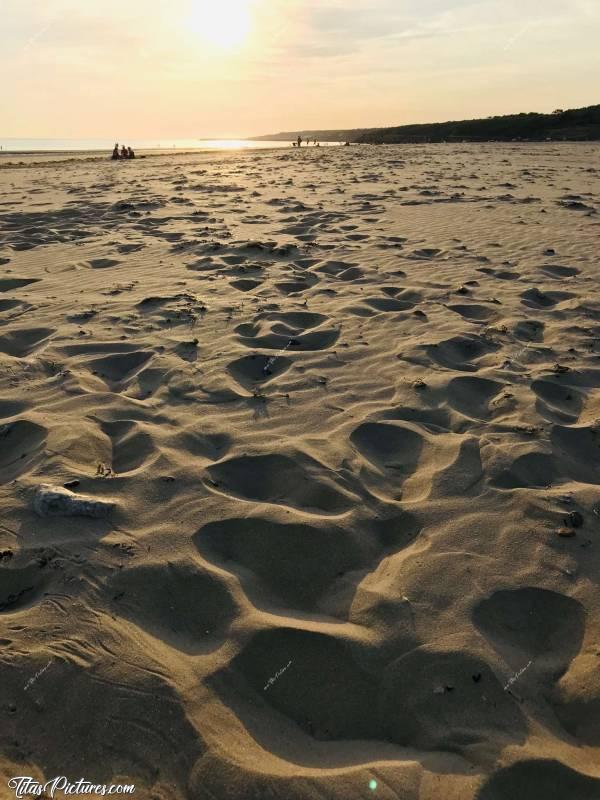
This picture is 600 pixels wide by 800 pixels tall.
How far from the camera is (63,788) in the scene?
59.6 inches

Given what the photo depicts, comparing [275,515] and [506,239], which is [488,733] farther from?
[506,239]

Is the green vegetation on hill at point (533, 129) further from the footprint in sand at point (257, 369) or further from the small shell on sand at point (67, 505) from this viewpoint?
the small shell on sand at point (67, 505)

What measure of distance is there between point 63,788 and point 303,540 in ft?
3.80

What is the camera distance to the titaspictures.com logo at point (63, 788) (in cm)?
150

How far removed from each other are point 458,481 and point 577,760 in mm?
1291

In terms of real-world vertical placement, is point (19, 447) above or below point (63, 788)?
above

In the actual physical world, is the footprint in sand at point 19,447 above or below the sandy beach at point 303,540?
above

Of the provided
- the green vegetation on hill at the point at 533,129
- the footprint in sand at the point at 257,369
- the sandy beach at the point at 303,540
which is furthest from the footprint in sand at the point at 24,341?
the green vegetation on hill at the point at 533,129

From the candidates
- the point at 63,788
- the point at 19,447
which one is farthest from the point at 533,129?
the point at 63,788

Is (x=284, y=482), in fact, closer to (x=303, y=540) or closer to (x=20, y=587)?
(x=303, y=540)

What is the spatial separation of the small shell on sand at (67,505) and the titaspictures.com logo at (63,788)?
107 cm

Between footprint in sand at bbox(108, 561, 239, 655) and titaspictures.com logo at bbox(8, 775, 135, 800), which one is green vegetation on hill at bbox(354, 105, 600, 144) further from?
titaspictures.com logo at bbox(8, 775, 135, 800)

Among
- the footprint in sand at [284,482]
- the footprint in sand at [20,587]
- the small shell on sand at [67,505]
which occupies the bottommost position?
the footprint in sand at [284,482]

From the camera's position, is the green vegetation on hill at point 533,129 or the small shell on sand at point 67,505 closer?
the small shell on sand at point 67,505
